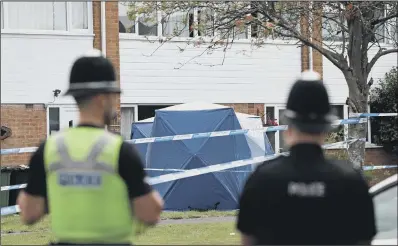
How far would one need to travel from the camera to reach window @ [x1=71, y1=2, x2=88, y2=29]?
20266mm

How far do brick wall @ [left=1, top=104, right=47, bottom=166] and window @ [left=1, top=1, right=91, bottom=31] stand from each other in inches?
77.1

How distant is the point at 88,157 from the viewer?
11.8 ft

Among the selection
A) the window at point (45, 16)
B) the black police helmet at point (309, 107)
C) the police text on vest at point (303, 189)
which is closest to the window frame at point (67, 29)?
the window at point (45, 16)

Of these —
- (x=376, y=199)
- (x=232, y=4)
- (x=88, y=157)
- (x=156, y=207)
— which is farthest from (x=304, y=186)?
(x=232, y=4)

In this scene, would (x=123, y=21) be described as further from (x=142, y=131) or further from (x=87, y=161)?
(x=87, y=161)

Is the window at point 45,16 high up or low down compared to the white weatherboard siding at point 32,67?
up

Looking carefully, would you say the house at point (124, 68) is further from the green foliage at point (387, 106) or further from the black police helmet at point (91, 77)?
the black police helmet at point (91, 77)

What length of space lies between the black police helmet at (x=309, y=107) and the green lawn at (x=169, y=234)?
6.23 meters

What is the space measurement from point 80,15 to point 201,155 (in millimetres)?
6835

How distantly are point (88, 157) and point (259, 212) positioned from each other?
796 millimetres

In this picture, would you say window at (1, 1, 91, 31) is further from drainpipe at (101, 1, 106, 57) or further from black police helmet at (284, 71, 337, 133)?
black police helmet at (284, 71, 337, 133)

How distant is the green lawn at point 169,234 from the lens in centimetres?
1023

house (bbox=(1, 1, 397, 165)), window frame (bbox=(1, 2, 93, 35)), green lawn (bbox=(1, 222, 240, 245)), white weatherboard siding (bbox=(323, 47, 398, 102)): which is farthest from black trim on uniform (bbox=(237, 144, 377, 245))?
white weatherboard siding (bbox=(323, 47, 398, 102))

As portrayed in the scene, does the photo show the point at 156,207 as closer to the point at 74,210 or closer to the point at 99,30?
the point at 74,210
